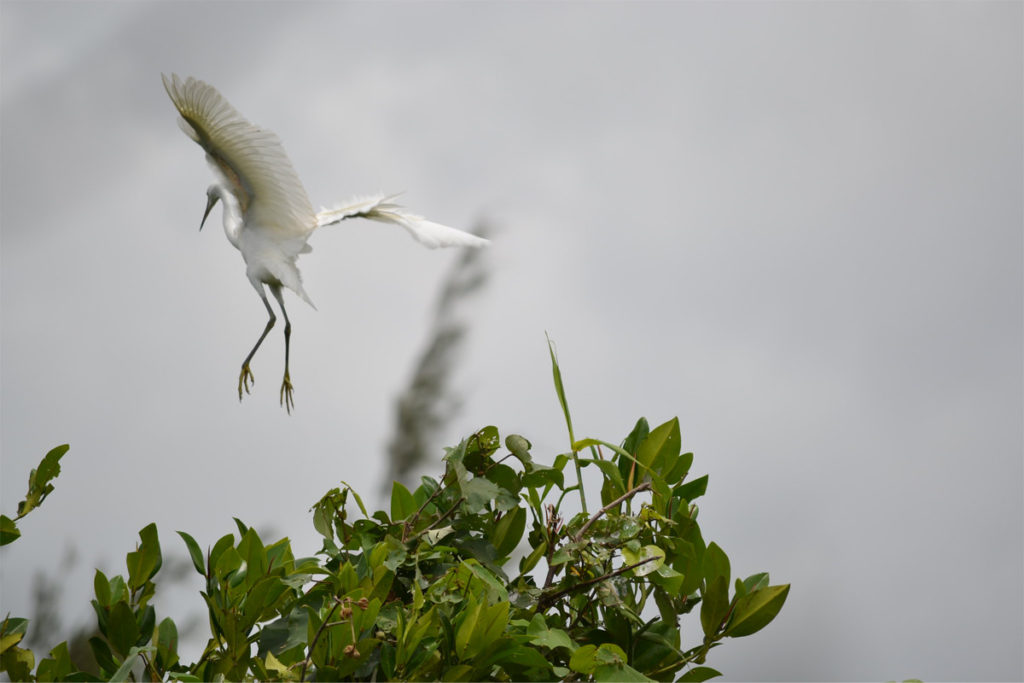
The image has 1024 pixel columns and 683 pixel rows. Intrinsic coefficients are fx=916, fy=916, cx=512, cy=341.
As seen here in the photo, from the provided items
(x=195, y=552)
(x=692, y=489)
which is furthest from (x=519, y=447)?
(x=195, y=552)

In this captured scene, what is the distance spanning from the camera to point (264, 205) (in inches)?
52.4

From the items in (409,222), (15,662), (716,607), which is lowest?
(15,662)

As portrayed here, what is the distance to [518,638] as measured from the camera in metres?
0.61

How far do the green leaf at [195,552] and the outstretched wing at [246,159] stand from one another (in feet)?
1.98

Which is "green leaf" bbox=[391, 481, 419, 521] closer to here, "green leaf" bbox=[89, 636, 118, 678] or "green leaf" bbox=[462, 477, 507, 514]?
"green leaf" bbox=[462, 477, 507, 514]

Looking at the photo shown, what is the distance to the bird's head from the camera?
4.69ft

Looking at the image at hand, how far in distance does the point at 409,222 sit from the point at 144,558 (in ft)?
2.03

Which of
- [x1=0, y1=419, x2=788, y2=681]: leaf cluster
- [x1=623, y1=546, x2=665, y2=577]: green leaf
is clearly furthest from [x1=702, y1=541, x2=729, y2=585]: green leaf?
[x1=623, y1=546, x2=665, y2=577]: green leaf

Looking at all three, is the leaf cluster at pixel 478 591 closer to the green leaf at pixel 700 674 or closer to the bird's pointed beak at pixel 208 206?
the green leaf at pixel 700 674

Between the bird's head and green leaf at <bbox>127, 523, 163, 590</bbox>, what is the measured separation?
0.72 meters

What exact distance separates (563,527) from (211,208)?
1.01m

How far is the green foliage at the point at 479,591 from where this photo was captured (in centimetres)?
62

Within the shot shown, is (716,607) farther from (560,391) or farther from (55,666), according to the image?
(55,666)

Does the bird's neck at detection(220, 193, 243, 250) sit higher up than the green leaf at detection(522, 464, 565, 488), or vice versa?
the bird's neck at detection(220, 193, 243, 250)
